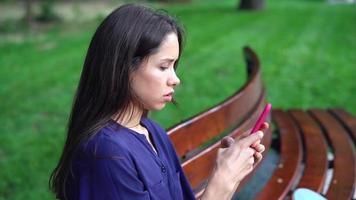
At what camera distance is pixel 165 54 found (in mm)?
1550

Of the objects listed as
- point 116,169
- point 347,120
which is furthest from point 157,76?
point 347,120

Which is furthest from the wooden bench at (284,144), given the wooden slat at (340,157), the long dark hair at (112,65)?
the long dark hair at (112,65)

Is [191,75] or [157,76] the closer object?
[157,76]

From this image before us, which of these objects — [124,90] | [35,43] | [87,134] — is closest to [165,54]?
[124,90]

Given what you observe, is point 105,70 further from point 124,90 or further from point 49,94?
point 49,94

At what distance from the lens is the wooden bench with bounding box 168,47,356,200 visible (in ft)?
8.08

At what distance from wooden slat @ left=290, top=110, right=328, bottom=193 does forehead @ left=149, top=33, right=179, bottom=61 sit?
1260 millimetres

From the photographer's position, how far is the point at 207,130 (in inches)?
105

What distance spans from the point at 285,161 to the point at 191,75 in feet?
14.5

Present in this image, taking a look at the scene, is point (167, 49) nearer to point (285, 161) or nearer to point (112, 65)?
point (112, 65)

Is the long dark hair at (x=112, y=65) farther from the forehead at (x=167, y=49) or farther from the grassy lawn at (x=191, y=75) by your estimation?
the grassy lawn at (x=191, y=75)

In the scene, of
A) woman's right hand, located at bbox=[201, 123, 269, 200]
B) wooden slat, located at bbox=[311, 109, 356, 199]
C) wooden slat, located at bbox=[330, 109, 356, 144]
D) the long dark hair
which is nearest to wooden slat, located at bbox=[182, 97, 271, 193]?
wooden slat, located at bbox=[311, 109, 356, 199]

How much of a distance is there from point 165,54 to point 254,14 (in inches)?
546

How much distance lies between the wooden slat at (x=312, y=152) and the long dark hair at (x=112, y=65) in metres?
1.32
